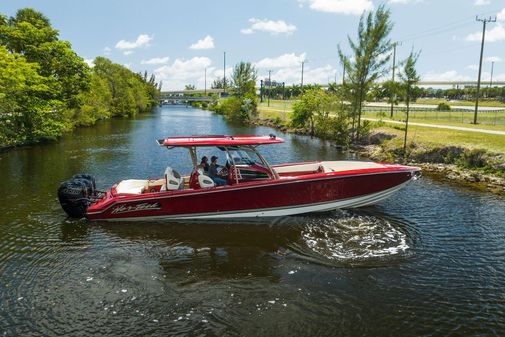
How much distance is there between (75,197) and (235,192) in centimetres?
550

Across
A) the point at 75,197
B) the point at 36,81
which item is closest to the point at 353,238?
the point at 75,197

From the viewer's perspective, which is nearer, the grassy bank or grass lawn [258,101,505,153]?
the grassy bank

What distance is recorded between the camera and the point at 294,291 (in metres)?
8.62

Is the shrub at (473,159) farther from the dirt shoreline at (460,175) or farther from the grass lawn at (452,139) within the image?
the grass lawn at (452,139)

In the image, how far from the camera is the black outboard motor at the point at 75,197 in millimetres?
12805

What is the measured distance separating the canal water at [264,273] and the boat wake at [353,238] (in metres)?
0.05

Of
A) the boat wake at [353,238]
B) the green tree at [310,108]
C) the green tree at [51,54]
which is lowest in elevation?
the boat wake at [353,238]

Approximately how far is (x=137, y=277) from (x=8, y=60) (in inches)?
924

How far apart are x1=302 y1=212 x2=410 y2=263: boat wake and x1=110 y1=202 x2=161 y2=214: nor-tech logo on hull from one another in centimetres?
504

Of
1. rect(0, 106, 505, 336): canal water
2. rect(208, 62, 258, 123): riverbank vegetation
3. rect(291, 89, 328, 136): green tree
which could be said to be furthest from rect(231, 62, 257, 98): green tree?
rect(0, 106, 505, 336): canal water

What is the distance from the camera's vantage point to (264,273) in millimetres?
9570

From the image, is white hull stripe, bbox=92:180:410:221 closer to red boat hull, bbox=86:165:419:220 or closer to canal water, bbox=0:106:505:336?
red boat hull, bbox=86:165:419:220

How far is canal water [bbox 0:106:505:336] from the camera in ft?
24.5

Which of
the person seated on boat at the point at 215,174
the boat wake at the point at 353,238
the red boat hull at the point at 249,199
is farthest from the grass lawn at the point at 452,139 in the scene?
the person seated on boat at the point at 215,174
